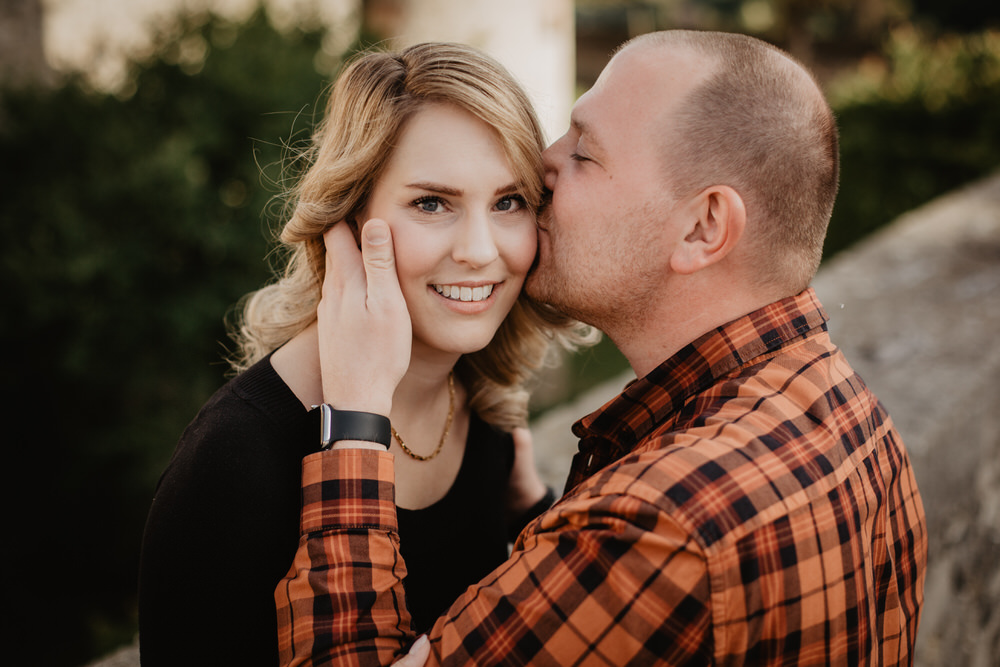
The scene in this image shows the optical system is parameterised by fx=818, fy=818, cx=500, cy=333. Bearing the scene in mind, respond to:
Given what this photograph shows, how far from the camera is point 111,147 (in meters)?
5.15

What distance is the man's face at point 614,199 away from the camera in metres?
1.99

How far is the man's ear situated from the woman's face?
0.43 m

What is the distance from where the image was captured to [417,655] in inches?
60.0

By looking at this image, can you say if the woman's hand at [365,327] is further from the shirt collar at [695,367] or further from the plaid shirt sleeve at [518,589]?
the shirt collar at [695,367]

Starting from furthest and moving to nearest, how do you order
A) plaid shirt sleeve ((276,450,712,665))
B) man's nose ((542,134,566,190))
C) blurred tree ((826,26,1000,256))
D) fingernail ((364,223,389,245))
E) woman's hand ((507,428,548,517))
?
1. blurred tree ((826,26,1000,256))
2. woman's hand ((507,428,548,517))
3. man's nose ((542,134,566,190))
4. fingernail ((364,223,389,245))
5. plaid shirt sleeve ((276,450,712,665))

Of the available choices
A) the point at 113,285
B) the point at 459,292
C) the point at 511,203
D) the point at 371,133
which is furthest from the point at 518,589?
the point at 113,285

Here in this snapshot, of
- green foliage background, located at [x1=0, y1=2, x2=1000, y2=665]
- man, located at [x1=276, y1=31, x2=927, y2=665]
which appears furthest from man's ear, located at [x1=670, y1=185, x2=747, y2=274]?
green foliage background, located at [x1=0, y1=2, x2=1000, y2=665]

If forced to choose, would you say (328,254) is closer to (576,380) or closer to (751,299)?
(751,299)

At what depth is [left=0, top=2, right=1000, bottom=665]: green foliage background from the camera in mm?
5008

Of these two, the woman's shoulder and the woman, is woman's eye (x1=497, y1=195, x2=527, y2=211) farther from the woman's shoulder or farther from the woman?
the woman's shoulder

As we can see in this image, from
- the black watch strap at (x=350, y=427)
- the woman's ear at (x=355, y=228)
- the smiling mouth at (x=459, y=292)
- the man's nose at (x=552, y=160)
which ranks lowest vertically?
the black watch strap at (x=350, y=427)

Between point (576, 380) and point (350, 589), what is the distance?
8717mm

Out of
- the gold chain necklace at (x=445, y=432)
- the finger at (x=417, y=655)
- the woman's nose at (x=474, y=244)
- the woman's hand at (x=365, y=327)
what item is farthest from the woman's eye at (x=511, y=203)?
the finger at (x=417, y=655)

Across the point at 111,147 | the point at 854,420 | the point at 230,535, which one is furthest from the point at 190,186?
the point at 854,420
